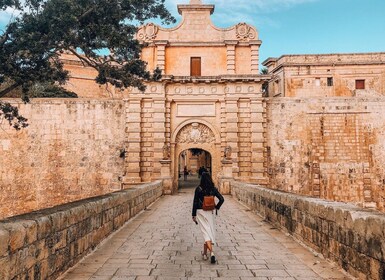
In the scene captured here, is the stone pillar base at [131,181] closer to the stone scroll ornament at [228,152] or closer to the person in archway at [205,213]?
the stone scroll ornament at [228,152]

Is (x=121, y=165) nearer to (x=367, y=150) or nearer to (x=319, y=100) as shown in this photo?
(x=319, y=100)

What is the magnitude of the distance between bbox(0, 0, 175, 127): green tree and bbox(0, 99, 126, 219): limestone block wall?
911 cm

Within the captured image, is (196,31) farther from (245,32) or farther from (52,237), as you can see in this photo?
(52,237)

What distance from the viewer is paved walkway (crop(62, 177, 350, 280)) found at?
15.4 feet

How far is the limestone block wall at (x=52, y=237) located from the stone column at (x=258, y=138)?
13.1m

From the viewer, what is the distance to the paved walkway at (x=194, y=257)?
4.68 meters

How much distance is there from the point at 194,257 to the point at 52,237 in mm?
2309

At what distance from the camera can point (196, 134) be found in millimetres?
20125

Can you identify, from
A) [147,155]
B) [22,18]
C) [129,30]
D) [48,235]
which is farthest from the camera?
[147,155]

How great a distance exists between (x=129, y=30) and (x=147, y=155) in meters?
9.89

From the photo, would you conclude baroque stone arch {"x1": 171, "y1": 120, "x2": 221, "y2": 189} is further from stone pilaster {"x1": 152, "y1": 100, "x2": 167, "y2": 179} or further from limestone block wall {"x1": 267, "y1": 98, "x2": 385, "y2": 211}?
limestone block wall {"x1": 267, "y1": 98, "x2": 385, "y2": 211}

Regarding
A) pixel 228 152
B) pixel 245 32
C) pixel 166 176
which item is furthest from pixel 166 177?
pixel 245 32

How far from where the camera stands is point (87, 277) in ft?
14.9

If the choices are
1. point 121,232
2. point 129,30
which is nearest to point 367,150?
point 129,30
